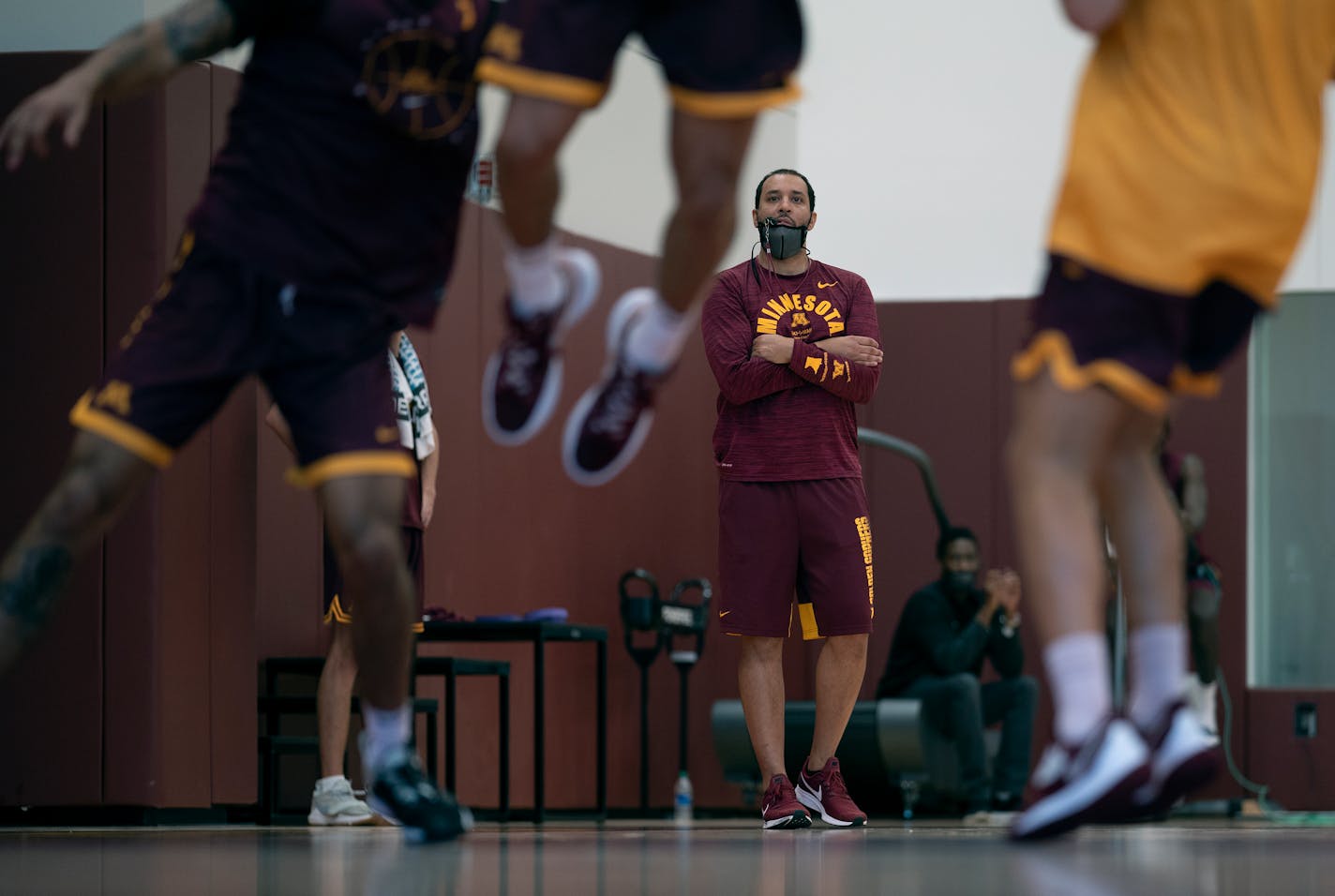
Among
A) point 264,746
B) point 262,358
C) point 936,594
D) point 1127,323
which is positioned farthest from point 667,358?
point 936,594

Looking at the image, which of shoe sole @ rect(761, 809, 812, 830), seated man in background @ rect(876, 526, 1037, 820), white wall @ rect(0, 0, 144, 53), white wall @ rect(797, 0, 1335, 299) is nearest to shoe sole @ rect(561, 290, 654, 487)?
shoe sole @ rect(761, 809, 812, 830)

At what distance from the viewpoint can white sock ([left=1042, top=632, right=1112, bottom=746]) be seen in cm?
238

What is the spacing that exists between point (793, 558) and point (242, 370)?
2746 mm

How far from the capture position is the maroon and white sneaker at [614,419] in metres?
3.10

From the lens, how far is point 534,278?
3082 millimetres

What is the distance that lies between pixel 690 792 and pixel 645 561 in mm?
1187

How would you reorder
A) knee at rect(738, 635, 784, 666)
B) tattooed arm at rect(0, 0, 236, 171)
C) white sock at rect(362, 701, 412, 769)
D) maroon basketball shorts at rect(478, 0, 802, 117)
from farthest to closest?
1. knee at rect(738, 635, 784, 666)
2. white sock at rect(362, 701, 412, 769)
3. tattooed arm at rect(0, 0, 236, 171)
4. maroon basketball shorts at rect(478, 0, 802, 117)

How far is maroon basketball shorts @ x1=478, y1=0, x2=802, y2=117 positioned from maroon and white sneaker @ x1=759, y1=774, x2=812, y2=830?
2.56 metres

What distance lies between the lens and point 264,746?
6.49 meters

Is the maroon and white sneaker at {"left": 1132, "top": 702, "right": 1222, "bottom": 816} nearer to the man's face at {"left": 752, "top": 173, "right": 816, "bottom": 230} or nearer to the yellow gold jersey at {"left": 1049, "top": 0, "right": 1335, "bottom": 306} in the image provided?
the yellow gold jersey at {"left": 1049, "top": 0, "right": 1335, "bottom": 306}

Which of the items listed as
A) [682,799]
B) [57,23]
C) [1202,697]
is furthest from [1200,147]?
[1202,697]

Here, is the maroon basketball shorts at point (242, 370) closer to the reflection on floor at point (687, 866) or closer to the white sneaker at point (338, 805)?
the reflection on floor at point (687, 866)

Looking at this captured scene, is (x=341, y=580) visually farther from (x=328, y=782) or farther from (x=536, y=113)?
(x=536, y=113)

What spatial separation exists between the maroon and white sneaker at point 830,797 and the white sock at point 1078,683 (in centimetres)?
280
